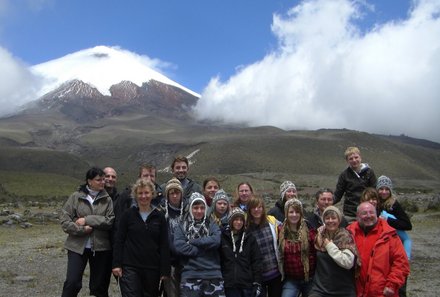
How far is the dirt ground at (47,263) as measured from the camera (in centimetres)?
1045

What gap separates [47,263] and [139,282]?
9450 millimetres

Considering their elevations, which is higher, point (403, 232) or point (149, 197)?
point (149, 197)

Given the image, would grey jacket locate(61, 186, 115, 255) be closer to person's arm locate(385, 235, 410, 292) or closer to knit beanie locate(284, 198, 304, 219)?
knit beanie locate(284, 198, 304, 219)

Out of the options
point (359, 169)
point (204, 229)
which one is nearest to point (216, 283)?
point (204, 229)

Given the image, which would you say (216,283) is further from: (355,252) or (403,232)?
(403,232)

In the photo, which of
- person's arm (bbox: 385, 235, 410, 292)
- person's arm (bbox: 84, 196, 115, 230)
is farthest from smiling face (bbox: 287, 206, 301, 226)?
person's arm (bbox: 84, 196, 115, 230)

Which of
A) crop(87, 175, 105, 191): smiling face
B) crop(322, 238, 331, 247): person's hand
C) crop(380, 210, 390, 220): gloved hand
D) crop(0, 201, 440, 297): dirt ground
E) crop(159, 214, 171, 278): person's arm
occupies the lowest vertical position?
crop(0, 201, 440, 297): dirt ground

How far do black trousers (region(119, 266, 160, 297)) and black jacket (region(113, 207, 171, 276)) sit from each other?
0.20 feet

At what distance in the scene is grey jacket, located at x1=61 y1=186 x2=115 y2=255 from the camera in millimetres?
6426

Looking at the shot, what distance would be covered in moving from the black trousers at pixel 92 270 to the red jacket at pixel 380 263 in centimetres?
338

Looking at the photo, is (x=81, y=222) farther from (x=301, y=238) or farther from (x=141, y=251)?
(x=301, y=238)

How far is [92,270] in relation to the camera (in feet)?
21.9

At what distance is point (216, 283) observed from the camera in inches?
225

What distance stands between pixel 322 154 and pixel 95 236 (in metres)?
141
